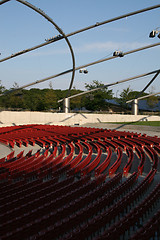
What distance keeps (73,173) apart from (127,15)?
1649cm

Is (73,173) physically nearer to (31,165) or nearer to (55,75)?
(31,165)

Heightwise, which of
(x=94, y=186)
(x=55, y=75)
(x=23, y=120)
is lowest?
(x=94, y=186)

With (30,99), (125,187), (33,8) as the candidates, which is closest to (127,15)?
(33,8)

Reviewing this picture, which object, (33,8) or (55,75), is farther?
(55,75)

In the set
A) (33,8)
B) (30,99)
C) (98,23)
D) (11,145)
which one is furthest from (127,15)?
(30,99)

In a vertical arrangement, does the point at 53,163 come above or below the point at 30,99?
below

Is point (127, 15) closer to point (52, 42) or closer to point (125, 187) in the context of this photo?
point (52, 42)

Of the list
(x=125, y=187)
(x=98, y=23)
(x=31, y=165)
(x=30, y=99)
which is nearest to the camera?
(x=125, y=187)

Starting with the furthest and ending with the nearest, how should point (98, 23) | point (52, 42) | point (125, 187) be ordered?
point (52, 42) < point (98, 23) < point (125, 187)

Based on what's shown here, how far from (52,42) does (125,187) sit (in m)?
20.4

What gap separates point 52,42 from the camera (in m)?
23.6

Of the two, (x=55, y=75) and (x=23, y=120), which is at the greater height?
(x=55, y=75)

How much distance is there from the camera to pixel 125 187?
708 centimetres

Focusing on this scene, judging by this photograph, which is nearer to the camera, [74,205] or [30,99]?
[74,205]
